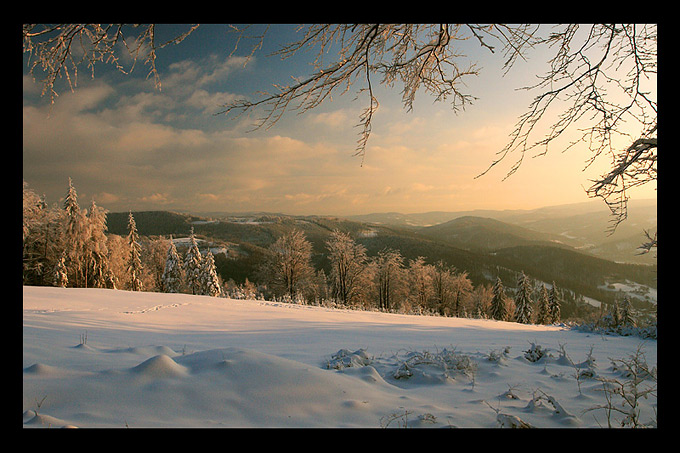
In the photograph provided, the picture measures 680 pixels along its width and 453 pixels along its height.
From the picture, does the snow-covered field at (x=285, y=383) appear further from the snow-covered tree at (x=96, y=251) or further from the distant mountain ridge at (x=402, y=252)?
the distant mountain ridge at (x=402, y=252)

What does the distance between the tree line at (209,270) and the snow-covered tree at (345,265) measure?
0.36ft

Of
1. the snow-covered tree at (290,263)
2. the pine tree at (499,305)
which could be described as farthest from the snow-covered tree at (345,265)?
the pine tree at (499,305)

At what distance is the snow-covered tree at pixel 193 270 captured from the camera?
29522mm

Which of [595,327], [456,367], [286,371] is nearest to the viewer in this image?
[286,371]

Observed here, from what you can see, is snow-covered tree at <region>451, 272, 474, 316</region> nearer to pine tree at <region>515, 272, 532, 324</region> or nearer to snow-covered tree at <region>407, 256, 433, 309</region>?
snow-covered tree at <region>407, 256, 433, 309</region>

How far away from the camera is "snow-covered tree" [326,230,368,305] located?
33062 mm

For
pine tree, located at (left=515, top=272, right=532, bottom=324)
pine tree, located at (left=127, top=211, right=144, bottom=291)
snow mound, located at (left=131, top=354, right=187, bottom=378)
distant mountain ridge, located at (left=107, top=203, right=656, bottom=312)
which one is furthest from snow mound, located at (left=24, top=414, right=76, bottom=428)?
distant mountain ridge, located at (left=107, top=203, right=656, bottom=312)

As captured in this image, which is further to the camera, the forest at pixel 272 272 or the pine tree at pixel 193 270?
the pine tree at pixel 193 270

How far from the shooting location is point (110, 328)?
5.09 metres

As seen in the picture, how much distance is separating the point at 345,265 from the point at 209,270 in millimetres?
13875

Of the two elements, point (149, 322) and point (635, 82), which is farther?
point (149, 322)

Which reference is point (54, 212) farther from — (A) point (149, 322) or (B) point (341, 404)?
(B) point (341, 404)
